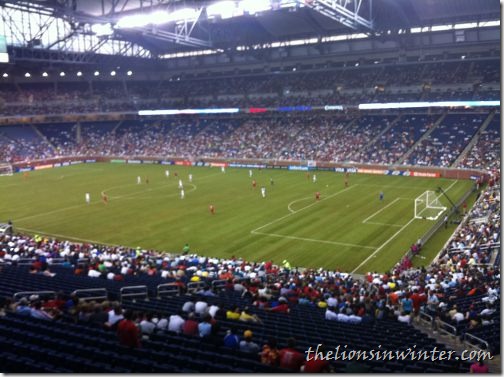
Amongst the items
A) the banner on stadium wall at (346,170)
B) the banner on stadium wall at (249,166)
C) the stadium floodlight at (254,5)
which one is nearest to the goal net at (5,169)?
the banner on stadium wall at (249,166)

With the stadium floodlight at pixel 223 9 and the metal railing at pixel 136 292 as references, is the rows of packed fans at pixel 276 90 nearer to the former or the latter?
the stadium floodlight at pixel 223 9

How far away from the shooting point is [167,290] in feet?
57.8

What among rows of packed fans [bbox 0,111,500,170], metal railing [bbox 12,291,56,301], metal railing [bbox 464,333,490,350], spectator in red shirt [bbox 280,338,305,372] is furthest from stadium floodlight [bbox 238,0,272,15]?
spectator in red shirt [bbox 280,338,305,372]

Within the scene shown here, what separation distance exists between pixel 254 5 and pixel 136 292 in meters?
45.2

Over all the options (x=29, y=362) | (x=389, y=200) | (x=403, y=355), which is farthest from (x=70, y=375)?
(x=389, y=200)

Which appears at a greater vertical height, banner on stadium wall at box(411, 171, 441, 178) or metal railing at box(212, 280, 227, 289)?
banner on stadium wall at box(411, 171, 441, 178)

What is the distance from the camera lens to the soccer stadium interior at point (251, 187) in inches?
440

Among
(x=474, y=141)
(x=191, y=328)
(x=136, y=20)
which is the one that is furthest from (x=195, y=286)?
(x=474, y=141)

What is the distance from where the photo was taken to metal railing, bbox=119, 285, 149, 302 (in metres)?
16.1

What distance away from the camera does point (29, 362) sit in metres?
8.48

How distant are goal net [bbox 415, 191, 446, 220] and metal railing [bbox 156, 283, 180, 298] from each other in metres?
25.7

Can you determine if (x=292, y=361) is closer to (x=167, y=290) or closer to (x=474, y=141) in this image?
(x=167, y=290)

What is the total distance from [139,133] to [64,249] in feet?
232

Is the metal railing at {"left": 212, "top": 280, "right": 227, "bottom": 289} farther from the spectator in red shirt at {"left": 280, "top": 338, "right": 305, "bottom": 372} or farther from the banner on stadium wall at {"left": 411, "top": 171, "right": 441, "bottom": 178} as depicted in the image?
the banner on stadium wall at {"left": 411, "top": 171, "right": 441, "bottom": 178}
